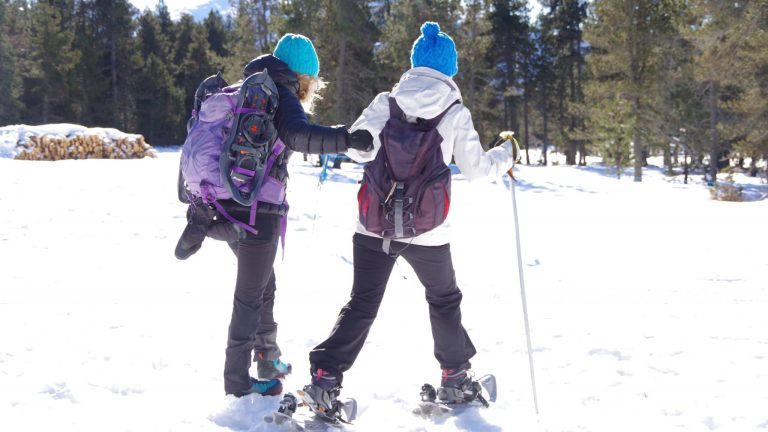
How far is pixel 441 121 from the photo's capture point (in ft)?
9.09

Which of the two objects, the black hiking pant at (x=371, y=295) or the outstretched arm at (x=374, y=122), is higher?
the outstretched arm at (x=374, y=122)

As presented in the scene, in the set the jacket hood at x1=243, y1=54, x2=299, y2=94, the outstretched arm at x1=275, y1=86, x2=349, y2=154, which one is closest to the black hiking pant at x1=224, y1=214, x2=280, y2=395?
the outstretched arm at x1=275, y1=86, x2=349, y2=154

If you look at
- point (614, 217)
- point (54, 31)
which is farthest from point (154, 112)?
point (614, 217)

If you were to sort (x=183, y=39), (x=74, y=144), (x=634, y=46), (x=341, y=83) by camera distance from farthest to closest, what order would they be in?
(x=183, y=39), (x=634, y=46), (x=341, y=83), (x=74, y=144)

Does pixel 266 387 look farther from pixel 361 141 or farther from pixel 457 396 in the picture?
pixel 361 141

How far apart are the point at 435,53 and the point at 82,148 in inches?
742

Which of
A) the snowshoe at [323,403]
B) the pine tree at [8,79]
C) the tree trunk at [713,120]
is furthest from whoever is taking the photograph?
the pine tree at [8,79]

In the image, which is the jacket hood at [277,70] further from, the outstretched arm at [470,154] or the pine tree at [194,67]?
the pine tree at [194,67]

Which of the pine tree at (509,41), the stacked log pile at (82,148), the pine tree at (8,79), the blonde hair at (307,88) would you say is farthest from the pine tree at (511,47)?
the blonde hair at (307,88)

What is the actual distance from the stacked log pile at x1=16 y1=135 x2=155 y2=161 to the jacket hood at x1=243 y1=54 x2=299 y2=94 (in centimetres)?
1707

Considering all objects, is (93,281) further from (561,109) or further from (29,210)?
(561,109)

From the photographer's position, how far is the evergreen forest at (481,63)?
21.2 m

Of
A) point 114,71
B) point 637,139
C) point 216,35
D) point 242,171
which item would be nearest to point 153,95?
point 114,71

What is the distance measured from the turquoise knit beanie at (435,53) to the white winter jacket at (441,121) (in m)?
0.06
